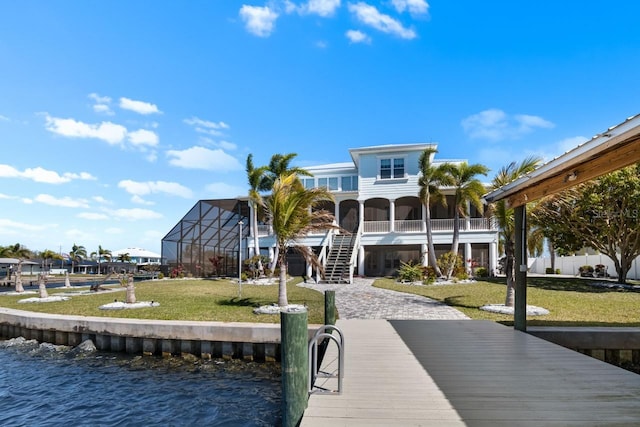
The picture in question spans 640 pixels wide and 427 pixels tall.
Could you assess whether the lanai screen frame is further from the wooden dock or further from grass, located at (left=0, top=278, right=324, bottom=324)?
grass, located at (left=0, top=278, right=324, bottom=324)

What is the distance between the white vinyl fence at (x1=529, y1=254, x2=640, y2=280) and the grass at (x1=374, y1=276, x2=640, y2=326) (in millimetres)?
12493

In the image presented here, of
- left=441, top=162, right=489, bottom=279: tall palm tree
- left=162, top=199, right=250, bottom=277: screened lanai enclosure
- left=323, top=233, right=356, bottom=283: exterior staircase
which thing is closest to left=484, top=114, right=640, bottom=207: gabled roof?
left=441, top=162, right=489, bottom=279: tall palm tree

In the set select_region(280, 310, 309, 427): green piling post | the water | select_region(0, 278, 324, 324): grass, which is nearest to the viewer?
select_region(280, 310, 309, 427): green piling post

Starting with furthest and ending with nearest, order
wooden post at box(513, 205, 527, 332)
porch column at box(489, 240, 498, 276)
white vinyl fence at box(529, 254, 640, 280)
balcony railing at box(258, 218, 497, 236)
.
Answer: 1. white vinyl fence at box(529, 254, 640, 280)
2. balcony railing at box(258, 218, 497, 236)
3. porch column at box(489, 240, 498, 276)
4. wooden post at box(513, 205, 527, 332)

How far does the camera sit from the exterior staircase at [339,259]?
21.0 meters

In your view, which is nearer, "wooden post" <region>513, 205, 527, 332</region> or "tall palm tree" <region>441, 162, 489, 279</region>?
"wooden post" <region>513, 205, 527, 332</region>

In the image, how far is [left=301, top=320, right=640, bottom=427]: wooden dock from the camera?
360cm

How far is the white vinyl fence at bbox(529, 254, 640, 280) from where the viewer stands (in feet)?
88.0

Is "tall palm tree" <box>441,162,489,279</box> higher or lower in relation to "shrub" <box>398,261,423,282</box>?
higher

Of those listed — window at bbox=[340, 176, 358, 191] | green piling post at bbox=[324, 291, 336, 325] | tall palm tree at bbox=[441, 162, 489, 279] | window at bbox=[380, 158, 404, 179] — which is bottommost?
green piling post at bbox=[324, 291, 336, 325]

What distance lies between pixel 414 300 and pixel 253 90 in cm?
1108

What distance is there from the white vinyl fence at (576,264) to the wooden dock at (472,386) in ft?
87.6

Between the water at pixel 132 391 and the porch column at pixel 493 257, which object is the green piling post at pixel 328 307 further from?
the porch column at pixel 493 257

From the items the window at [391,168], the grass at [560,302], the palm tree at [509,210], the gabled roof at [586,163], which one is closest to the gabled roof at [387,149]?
the window at [391,168]
